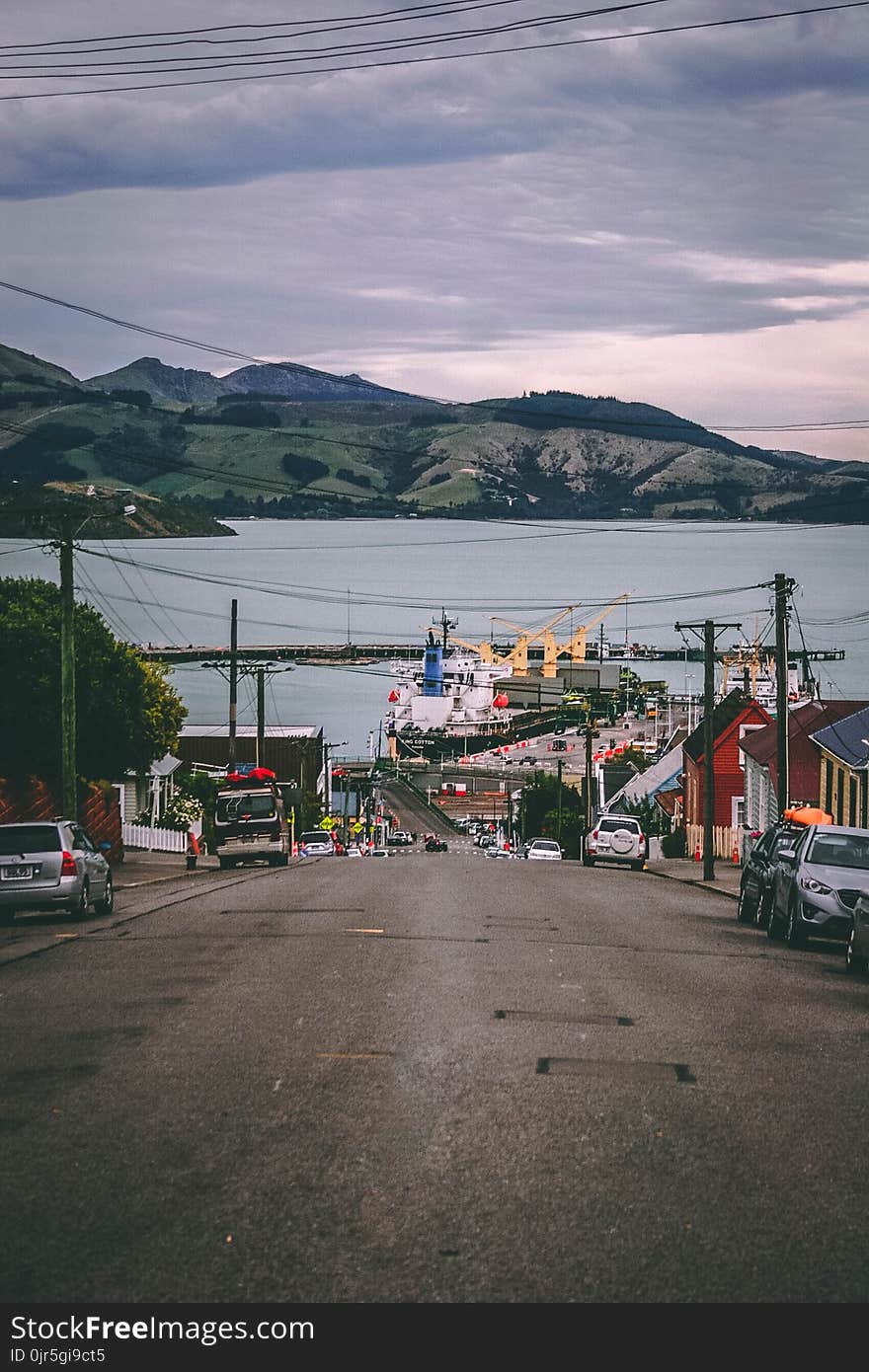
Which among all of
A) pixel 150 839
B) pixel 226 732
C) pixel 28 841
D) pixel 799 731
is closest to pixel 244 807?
pixel 150 839

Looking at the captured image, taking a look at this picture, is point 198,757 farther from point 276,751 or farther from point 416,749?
point 416,749

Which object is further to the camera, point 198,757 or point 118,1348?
point 198,757

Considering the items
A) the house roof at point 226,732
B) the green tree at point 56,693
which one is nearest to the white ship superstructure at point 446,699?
the house roof at point 226,732

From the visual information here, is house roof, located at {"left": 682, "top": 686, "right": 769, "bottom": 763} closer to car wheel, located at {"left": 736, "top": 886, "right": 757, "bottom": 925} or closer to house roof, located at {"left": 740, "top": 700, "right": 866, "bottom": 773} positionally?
house roof, located at {"left": 740, "top": 700, "right": 866, "bottom": 773}

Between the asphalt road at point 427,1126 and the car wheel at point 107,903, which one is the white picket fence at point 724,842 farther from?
the asphalt road at point 427,1126

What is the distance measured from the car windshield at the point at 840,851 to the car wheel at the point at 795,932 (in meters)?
0.96

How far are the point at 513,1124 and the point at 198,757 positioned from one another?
319ft

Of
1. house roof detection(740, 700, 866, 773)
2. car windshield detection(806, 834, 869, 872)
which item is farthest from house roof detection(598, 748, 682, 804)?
car windshield detection(806, 834, 869, 872)

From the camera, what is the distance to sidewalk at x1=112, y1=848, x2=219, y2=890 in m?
38.1

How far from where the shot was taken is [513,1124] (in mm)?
9555

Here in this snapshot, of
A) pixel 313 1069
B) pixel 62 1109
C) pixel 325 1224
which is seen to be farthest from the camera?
pixel 313 1069

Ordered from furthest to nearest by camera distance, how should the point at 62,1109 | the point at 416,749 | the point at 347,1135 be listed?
1. the point at 416,749
2. the point at 62,1109
3. the point at 347,1135

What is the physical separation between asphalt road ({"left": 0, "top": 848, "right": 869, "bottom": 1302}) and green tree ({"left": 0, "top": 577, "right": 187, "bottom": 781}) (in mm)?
23691

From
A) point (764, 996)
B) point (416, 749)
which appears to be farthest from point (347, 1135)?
point (416, 749)
